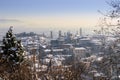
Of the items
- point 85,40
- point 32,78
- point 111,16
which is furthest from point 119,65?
point 85,40

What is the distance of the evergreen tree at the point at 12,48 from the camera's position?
22.4 m

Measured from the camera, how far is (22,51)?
2292 cm

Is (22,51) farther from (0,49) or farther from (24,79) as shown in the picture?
(24,79)

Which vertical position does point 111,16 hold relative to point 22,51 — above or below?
above

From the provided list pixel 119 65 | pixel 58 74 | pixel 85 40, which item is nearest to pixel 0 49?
pixel 58 74

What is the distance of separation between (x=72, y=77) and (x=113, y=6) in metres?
2.43

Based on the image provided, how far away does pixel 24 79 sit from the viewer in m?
10.6

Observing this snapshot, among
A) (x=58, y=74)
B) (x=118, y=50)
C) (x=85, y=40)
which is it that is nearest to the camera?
(x=118, y=50)

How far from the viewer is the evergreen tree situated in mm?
22389

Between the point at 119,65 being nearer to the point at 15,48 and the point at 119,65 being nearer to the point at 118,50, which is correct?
the point at 118,50

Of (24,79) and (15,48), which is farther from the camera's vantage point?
(15,48)

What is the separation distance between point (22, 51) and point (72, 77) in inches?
496

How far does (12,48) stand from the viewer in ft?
75.2

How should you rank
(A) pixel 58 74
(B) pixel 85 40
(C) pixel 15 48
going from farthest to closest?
(B) pixel 85 40
(C) pixel 15 48
(A) pixel 58 74
